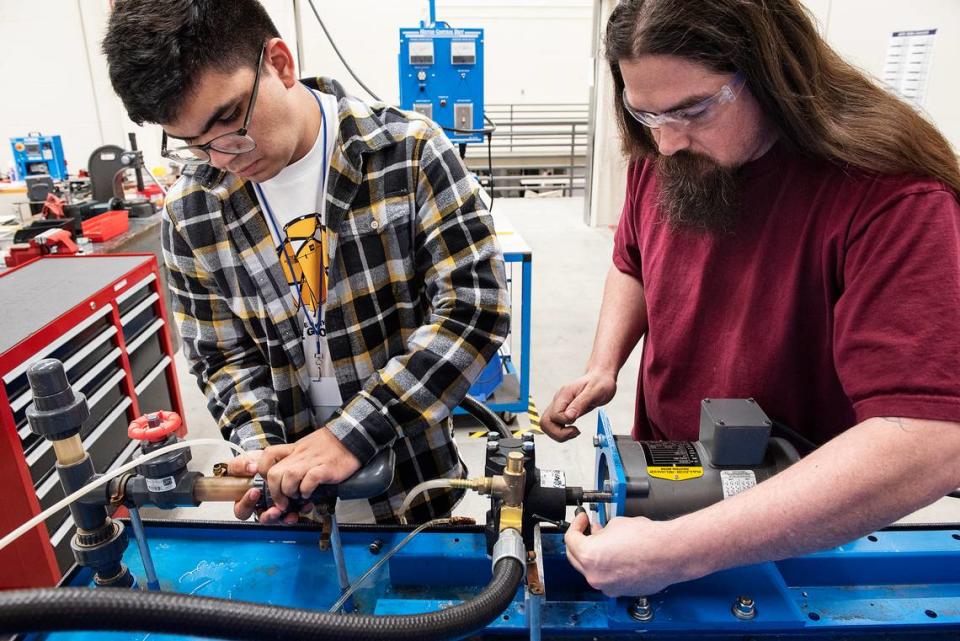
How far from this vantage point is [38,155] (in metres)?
3.88

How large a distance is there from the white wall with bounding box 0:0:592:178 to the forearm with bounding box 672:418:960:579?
5124 mm

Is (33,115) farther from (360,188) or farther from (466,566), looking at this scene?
(466,566)

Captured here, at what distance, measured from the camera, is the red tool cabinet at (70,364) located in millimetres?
1540

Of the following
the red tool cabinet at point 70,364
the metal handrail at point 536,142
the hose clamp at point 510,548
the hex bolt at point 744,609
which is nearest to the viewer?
the hose clamp at point 510,548

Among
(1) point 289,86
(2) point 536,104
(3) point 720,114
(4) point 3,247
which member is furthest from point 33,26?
(3) point 720,114

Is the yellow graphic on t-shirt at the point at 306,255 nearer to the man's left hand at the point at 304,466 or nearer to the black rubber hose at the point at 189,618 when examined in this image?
the man's left hand at the point at 304,466

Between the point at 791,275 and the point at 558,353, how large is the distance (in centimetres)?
265

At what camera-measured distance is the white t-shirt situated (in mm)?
978

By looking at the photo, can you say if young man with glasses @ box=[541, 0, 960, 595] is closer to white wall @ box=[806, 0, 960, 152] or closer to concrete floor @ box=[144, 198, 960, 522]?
concrete floor @ box=[144, 198, 960, 522]

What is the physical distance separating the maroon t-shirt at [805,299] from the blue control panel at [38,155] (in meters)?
4.12

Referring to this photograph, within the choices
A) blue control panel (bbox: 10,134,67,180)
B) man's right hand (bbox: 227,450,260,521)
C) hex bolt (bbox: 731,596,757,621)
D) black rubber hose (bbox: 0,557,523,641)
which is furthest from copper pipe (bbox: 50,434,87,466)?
blue control panel (bbox: 10,134,67,180)

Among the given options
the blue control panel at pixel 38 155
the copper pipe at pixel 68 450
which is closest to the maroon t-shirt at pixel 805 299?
the copper pipe at pixel 68 450

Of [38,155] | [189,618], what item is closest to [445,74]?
[38,155]

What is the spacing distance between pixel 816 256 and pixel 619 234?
45cm
